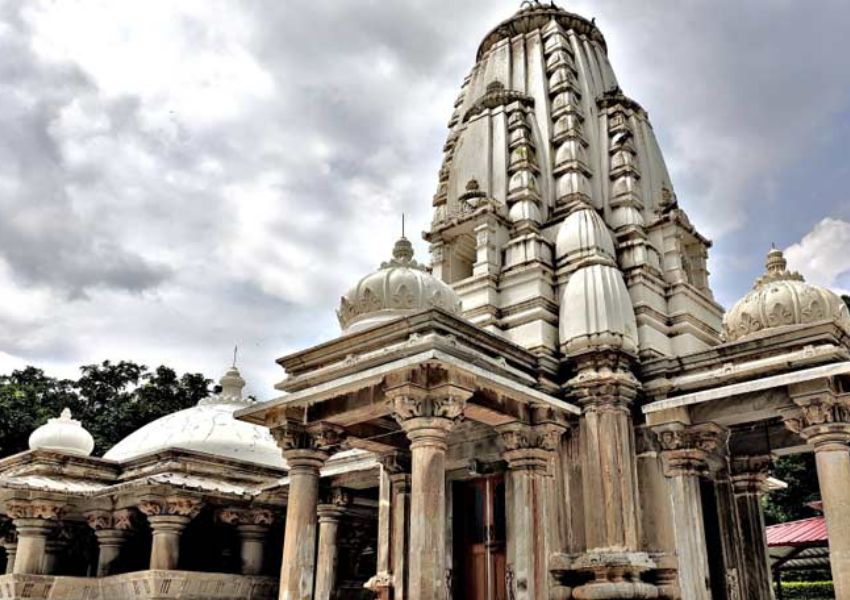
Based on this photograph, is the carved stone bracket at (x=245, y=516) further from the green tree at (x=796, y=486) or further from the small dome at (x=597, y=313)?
the green tree at (x=796, y=486)

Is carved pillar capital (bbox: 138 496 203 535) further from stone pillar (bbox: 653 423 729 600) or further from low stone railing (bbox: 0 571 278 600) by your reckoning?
stone pillar (bbox: 653 423 729 600)

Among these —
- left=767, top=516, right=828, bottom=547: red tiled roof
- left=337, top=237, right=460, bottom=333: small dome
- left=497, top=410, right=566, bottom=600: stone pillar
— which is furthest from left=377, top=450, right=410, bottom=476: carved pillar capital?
left=767, top=516, right=828, bottom=547: red tiled roof

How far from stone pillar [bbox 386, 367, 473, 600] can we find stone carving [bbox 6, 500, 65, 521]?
440 inches

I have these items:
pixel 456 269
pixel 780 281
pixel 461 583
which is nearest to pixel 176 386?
pixel 456 269

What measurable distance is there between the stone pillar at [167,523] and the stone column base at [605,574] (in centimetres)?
913

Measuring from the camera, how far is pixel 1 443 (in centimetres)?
3172

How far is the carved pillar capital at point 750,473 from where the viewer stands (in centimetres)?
1598

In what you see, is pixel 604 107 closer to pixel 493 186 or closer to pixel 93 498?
pixel 493 186

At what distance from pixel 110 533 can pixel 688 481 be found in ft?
45.0

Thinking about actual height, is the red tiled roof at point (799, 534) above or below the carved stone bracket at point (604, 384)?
below

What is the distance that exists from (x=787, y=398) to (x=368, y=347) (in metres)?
6.78

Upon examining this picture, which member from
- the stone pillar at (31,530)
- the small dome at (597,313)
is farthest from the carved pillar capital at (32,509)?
the small dome at (597,313)

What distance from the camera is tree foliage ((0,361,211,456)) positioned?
36094mm

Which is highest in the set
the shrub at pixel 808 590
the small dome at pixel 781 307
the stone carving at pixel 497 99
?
the stone carving at pixel 497 99
